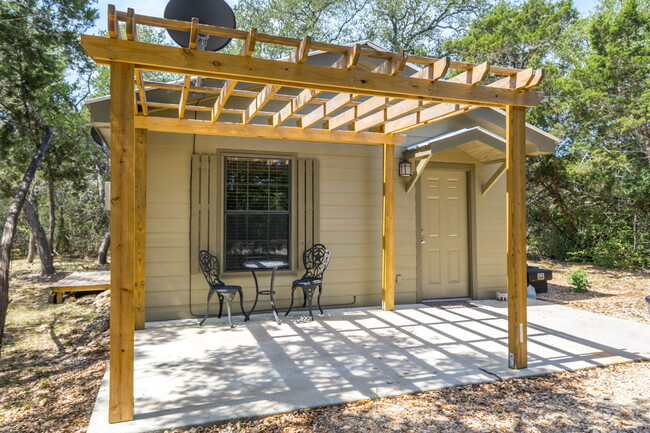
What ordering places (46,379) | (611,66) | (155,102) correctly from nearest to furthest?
1. (46,379)
2. (155,102)
3. (611,66)

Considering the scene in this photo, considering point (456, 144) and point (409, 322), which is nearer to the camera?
point (409, 322)

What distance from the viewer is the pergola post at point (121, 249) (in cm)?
245

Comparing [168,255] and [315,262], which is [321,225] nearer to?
[315,262]

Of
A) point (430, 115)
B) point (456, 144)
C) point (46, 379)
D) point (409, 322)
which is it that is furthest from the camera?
point (456, 144)

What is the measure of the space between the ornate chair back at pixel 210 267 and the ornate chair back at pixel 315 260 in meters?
1.10

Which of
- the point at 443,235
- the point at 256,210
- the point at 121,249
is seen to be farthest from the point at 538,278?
the point at 121,249

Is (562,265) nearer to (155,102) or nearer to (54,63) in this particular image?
(155,102)

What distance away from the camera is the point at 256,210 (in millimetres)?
5258

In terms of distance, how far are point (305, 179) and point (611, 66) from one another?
30.0ft

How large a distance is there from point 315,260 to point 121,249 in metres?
3.16

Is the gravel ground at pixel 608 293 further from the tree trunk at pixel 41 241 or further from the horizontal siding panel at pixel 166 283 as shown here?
the tree trunk at pixel 41 241

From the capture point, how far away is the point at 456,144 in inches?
208

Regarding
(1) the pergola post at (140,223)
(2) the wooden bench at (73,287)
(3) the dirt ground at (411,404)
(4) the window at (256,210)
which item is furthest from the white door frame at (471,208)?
(2) the wooden bench at (73,287)

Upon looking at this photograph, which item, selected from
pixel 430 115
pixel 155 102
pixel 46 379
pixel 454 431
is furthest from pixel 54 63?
pixel 454 431
